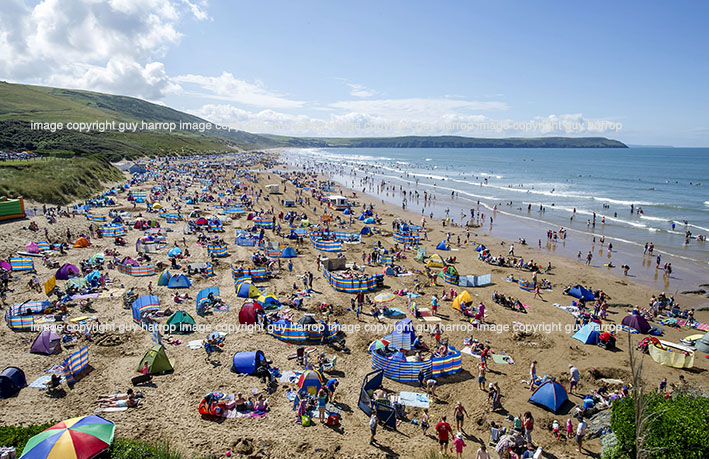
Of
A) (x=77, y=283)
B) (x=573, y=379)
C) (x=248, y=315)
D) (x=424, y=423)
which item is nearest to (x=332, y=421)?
(x=424, y=423)

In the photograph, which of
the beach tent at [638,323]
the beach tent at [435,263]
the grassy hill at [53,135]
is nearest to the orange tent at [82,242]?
the beach tent at [435,263]

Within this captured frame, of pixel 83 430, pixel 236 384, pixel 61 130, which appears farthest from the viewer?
pixel 61 130

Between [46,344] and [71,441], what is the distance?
8.30 m

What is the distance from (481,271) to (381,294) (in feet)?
30.2

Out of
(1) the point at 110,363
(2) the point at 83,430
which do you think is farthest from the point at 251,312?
(2) the point at 83,430

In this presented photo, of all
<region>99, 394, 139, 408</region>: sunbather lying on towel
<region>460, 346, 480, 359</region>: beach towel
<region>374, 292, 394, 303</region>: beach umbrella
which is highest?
<region>374, 292, 394, 303</region>: beach umbrella

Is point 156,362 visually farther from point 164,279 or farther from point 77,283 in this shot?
point 77,283

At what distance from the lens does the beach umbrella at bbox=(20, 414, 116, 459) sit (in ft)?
26.6

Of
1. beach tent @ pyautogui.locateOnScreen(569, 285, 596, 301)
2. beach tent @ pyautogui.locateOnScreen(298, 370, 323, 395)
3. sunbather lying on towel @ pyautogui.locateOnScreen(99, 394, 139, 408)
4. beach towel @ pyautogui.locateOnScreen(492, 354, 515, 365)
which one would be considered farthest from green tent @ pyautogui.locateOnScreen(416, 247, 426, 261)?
sunbather lying on towel @ pyautogui.locateOnScreen(99, 394, 139, 408)

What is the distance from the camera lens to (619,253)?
32.1 meters

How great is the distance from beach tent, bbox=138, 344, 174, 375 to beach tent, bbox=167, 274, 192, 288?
8048mm

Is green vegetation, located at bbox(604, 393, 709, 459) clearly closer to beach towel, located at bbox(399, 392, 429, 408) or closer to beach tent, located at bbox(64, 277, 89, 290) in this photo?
beach towel, located at bbox(399, 392, 429, 408)

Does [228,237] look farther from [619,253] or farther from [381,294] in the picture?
[619,253]

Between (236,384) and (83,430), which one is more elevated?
(83,430)
